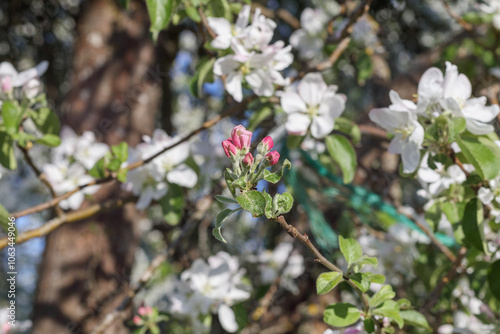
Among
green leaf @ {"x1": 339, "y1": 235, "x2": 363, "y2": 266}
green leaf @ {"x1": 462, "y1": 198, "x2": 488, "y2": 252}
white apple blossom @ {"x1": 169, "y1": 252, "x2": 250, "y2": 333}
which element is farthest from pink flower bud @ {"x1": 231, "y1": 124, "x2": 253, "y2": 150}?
white apple blossom @ {"x1": 169, "y1": 252, "x2": 250, "y2": 333}

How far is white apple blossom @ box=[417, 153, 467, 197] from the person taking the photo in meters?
0.81

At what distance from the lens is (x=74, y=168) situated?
3.75 feet

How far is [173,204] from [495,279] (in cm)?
60

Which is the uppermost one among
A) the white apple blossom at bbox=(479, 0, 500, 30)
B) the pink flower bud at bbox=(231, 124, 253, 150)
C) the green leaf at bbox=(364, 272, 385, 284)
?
the pink flower bud at bbox=(231, 124, 253, 150)

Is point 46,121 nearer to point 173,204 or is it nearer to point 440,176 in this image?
point 173,204

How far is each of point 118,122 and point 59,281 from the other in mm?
629

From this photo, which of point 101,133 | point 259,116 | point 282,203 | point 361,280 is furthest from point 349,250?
point 101,133

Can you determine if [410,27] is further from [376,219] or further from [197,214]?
[197,214]

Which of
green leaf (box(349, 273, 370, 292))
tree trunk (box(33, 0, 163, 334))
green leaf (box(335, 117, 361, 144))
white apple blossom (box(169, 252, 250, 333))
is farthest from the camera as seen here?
tree trunk (box(33, 0, 163, 334))

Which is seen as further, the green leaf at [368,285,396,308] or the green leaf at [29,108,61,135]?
the green leaf at [29,108,61,135]

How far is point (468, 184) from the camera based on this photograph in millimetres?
752

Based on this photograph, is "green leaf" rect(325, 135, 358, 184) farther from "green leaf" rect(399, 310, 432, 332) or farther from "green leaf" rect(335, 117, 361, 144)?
"green leaf" rect(399, 310, 432, 332)

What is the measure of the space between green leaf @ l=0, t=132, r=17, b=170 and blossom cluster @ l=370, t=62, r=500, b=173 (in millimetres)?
629

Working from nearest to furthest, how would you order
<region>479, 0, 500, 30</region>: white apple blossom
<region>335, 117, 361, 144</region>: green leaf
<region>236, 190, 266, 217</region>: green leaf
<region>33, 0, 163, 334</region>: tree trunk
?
<region>236, 190, 266, 217</region>: green leaf → <region>335, 117, 361, 144</region>: green leaf → <region>479, 0, 500, 30</region>: white apple blossom → <region>33, 0, 163, 334</region>: tree trunk
